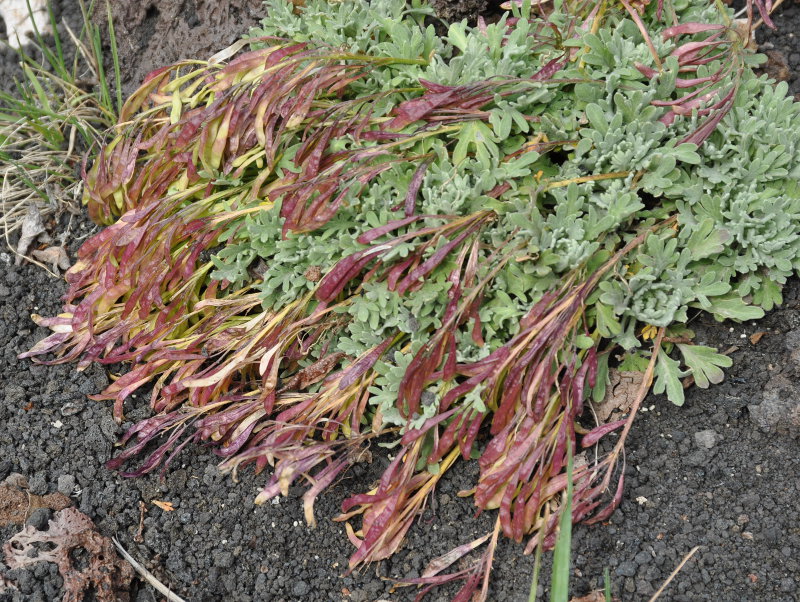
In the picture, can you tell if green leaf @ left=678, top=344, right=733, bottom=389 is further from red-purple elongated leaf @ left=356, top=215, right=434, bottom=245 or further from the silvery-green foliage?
red-purple elongated leaf @ left=356, top=215, right=434, bottom=245

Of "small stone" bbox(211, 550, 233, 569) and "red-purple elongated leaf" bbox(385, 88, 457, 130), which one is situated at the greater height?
"red-purple elongated leaf" bbox(385, 88, 457, 130)

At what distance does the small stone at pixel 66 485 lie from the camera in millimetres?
2486

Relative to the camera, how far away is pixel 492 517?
234cm

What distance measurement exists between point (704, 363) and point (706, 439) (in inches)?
9.0

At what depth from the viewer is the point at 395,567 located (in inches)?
90.6

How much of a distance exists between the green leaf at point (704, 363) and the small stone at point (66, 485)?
1.97 m

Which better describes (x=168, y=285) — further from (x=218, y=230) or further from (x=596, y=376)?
(x=596, y=376)

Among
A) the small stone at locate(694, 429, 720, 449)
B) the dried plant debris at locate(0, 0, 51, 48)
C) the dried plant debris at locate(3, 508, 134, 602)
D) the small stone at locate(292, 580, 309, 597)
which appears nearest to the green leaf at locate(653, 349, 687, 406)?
the small stone at locate(694, 429, 720, 449)

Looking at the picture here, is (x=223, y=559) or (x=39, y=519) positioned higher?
(x=39, y=519)

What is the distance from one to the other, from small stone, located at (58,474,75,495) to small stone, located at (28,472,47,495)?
0.04 metres

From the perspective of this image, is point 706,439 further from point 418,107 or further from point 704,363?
point 418,107

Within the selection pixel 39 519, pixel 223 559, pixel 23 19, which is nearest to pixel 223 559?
pixel 223 559

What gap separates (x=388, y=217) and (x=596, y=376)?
0.81 meters

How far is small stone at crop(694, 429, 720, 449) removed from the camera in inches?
91.9
